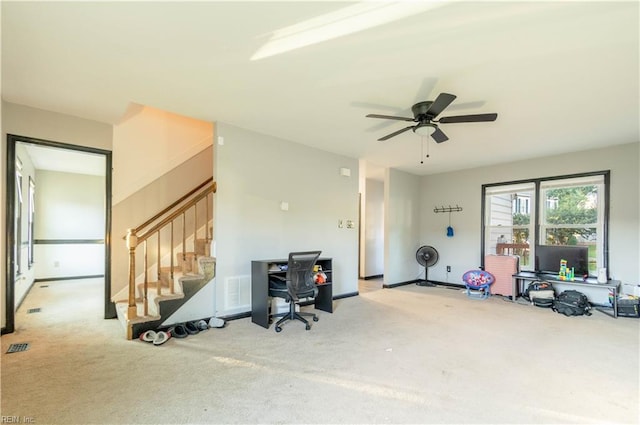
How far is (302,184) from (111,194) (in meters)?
2.72

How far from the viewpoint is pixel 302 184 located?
5074 millimetres

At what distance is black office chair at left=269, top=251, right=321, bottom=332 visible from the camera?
3.76 metres

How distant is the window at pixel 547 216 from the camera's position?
5121mm

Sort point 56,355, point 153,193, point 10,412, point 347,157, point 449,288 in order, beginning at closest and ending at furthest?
1. point 10,412
2. point 56,355
3. point 153,193
4. point 347,157
5. point 449,288

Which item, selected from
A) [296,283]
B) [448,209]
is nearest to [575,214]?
[448,209]

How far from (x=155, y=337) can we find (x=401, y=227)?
531cm

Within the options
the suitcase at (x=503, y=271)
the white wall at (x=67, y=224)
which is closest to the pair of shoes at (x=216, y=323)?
the white wall at (x=67, y=224)

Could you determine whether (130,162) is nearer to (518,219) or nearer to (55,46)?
(55,46)

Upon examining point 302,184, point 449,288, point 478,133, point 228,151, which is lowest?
point 449,288

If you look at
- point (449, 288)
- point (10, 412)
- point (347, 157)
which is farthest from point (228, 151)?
point (449, 288)

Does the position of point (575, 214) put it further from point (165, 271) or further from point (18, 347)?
point (18, 347)

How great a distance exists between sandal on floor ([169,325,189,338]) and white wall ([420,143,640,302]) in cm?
565

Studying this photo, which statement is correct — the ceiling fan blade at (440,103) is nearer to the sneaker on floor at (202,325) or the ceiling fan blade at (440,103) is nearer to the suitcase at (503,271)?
the sneaker on floor at (202,325)

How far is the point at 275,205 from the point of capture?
4.68m
